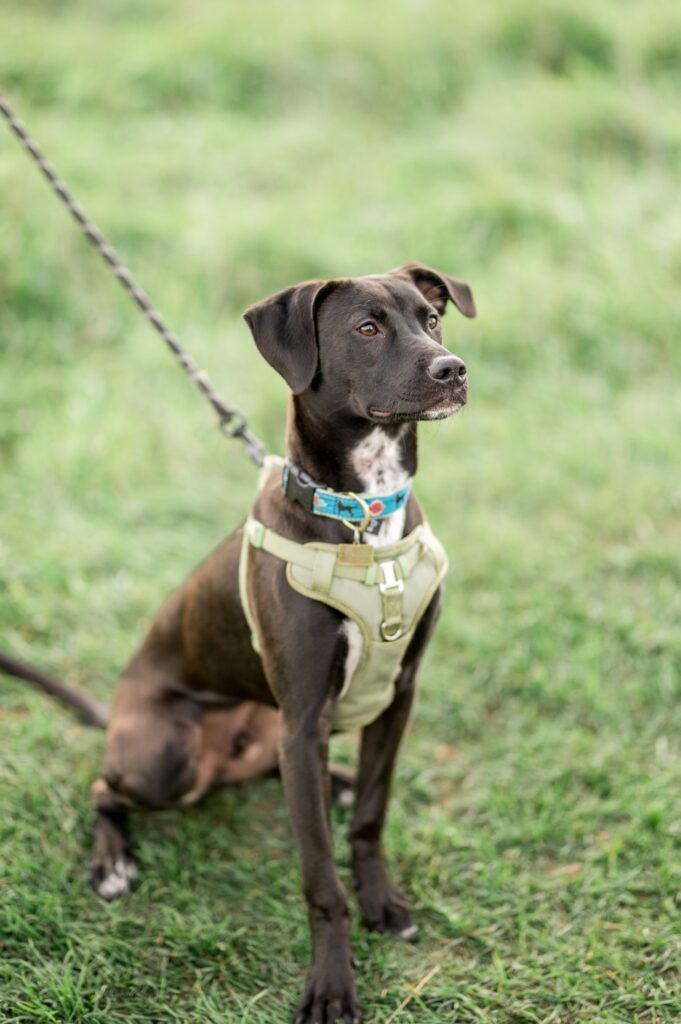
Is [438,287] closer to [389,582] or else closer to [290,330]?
[290,330]

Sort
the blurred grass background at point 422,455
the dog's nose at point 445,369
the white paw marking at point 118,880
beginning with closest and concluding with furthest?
1. the dog's nose at point 445,369
2. the blurred grass background at point 422,455
3. the white paw marking at point 118,880

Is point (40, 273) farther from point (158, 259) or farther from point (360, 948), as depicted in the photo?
point (360, 948)

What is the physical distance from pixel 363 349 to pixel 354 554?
0.50 meters

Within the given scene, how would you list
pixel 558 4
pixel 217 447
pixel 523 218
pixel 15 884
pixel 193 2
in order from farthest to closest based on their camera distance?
pixel 193 2
pixel 558 4
pixel 523 218
pixel 217 447
pixel 15 884

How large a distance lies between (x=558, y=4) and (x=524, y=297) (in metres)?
3.82

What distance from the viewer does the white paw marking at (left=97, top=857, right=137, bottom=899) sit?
3.05m

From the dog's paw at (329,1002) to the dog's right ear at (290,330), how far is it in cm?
144

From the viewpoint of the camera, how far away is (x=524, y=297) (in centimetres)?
643

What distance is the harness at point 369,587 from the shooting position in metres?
2.62

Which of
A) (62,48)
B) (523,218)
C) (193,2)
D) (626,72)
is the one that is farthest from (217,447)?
(193,2)

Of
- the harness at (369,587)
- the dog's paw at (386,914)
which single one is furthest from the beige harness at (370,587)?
the dog's paw at (386,914)

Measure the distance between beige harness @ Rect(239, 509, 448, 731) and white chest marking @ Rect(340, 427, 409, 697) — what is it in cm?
2

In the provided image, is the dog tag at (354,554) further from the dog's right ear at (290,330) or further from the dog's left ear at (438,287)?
the dog's left ear at (438,287)

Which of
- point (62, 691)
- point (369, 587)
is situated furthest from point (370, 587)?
point (62, 691)
